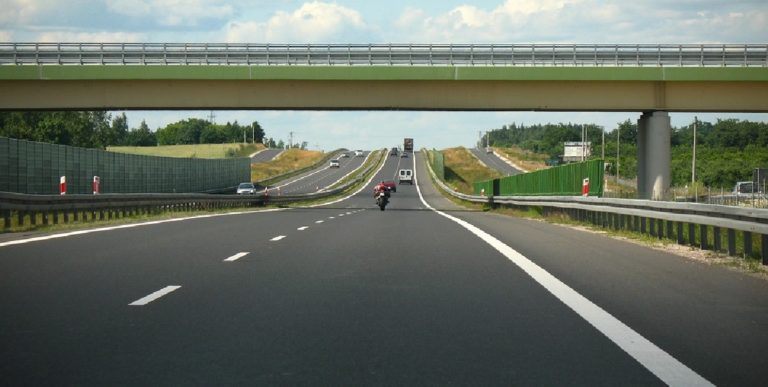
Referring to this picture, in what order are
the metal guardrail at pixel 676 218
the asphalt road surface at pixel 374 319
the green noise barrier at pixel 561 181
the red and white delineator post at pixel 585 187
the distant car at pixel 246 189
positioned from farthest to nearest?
the distant car at pixel 246 189, the red and white delineator post at pixel 585 187, the green noise barrier at pixel 561 181, the metal guardrail at pixel 676 218, the asphalt road surface at pixel 374 319

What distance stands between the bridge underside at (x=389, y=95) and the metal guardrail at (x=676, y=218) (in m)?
14.8

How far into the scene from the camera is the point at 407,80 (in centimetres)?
4694

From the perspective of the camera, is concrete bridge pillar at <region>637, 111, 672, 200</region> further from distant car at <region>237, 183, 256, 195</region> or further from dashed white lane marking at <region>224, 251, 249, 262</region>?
distant car at <region>237, 183, 256, 195</region>

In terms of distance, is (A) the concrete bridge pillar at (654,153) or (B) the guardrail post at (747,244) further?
(A) the concrete bridge pillar at (654,153)

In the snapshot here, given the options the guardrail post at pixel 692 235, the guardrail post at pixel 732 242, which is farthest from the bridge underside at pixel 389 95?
the guardrail post at pixel 732 242

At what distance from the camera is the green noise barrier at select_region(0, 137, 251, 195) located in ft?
114

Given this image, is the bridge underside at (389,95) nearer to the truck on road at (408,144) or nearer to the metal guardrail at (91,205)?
the metal guardrail at (91,205)

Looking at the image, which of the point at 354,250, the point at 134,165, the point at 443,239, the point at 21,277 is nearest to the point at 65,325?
the point at 21,277

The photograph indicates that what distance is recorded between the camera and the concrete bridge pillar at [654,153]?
148 feet

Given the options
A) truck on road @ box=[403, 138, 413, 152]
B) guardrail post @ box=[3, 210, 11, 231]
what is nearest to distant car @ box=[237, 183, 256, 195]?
guardrail post @ box=[3, 210, 11, 231]

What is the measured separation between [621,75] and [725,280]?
35.4 m

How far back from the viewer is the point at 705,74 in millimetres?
45125

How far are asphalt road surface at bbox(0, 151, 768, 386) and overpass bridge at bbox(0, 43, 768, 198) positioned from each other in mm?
31846

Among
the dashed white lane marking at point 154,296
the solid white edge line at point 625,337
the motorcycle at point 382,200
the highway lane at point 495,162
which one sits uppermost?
the highway lane at point 495,162
